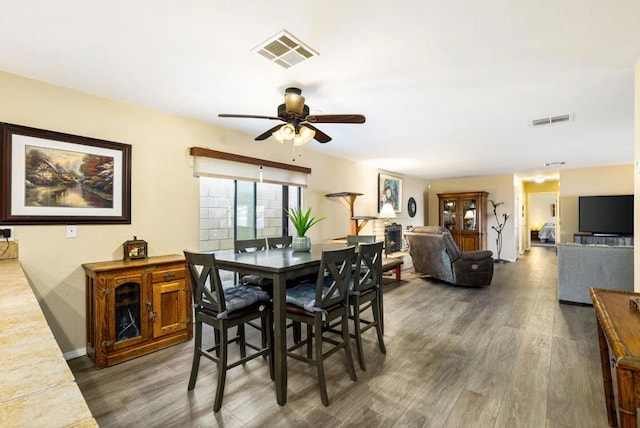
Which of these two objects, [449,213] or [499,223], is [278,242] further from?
[499,223]

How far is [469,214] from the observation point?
8.12 m

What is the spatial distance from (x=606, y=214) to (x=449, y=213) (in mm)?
3176

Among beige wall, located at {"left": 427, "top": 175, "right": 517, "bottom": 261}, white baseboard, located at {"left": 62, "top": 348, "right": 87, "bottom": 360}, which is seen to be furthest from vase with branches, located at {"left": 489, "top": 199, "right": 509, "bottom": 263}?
white baseboard, located at {"left": 62, "top": 348, "right": 87, "bottom": 360}

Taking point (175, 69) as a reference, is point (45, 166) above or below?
below

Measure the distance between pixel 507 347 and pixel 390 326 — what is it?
3.57 feet

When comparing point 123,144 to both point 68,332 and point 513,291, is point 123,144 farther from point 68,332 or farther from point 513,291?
point 513,291

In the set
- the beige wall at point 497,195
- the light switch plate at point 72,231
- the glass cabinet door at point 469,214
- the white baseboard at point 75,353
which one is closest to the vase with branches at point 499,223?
the beige wall at point 497,195

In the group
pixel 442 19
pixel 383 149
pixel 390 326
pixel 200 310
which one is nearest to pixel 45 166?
pixel 200 310

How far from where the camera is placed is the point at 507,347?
2797mm

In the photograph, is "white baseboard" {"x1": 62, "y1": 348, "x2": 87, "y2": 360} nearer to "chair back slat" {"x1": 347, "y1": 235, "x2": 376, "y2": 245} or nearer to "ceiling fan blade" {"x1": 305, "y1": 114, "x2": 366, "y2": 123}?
"chair back slat" {"x1": 347, "y1": 235, "x2": 376, "y2": 245}

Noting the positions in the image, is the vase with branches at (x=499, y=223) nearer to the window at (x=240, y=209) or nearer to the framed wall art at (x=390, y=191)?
the framed wall art at (x=390, y=191)

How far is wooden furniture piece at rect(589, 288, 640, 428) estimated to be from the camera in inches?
39.5

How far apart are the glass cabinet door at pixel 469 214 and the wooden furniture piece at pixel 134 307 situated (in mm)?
7311

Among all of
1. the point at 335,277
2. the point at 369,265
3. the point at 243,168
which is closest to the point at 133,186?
the point at 243,168
